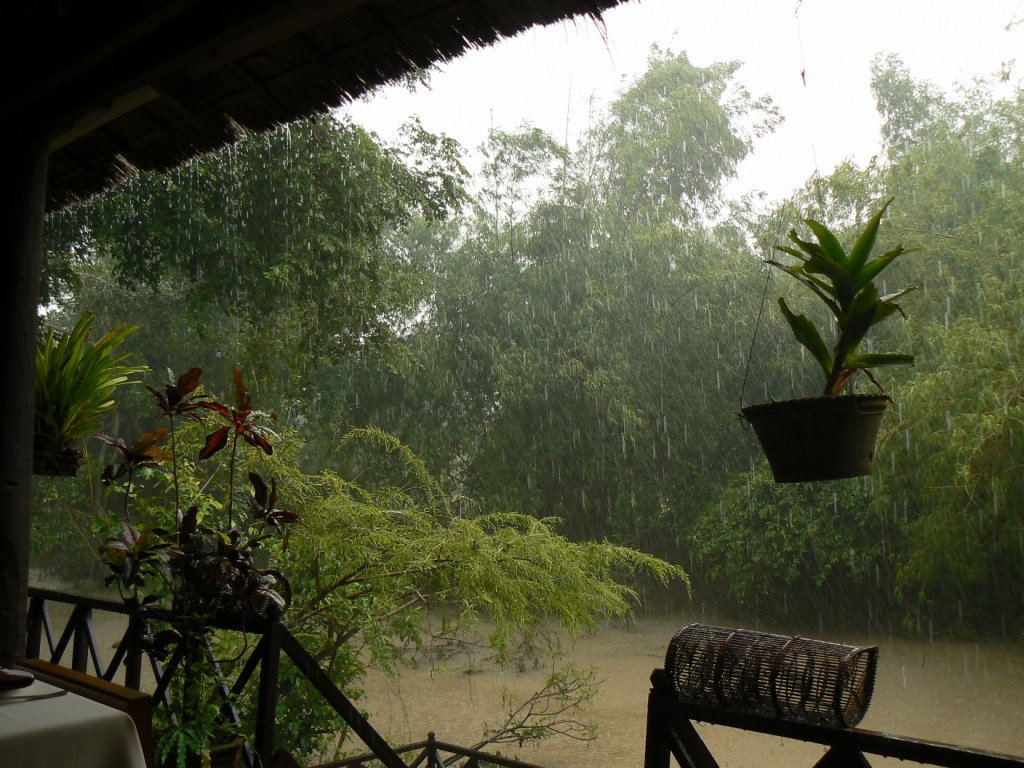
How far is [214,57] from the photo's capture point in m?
1.47

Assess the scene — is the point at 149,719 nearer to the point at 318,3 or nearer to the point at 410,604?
the point at 318,3

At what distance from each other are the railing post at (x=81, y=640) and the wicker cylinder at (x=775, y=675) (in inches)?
57.9

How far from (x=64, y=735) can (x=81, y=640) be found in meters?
1.24

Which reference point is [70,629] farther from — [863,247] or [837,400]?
[863,247]

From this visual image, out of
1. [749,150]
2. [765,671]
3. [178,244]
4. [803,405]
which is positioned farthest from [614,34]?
[749,150]

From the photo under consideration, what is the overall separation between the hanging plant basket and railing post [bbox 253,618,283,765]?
1058 millimetres

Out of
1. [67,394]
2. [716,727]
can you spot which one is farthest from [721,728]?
[67,394]

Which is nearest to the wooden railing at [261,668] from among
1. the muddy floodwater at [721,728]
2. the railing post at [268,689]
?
the railing post at [268,689]

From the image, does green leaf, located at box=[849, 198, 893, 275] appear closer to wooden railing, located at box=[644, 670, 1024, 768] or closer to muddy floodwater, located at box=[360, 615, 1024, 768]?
wooden railing, located at box=[644, 670, 1024, 768]

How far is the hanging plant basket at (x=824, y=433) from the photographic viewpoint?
3.81ft

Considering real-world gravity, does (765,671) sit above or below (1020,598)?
above

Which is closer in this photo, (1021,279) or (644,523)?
(1021,279)

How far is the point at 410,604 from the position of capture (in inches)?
154

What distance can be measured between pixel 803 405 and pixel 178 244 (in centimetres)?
516
